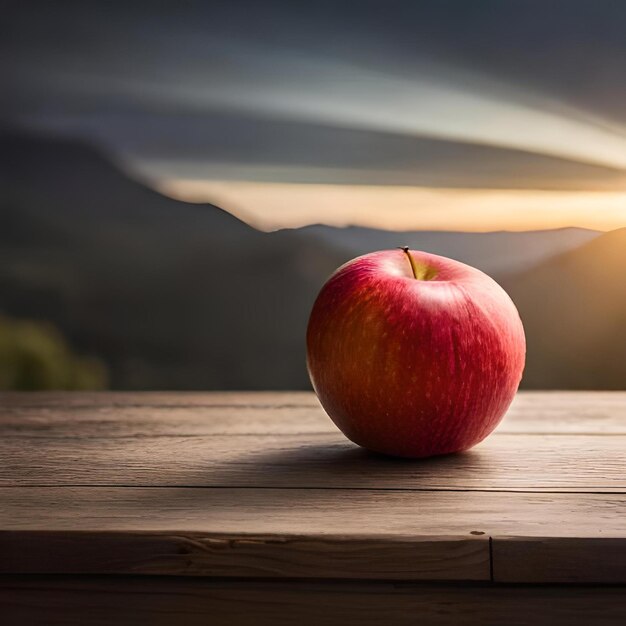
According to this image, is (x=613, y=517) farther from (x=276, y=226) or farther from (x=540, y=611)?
(x=276, y=226)

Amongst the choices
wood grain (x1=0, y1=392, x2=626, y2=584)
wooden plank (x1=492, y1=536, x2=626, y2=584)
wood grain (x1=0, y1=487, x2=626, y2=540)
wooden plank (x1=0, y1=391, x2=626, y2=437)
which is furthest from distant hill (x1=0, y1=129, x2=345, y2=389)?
wooden plank (x1=492, y1=536, x2=626, y2=584)

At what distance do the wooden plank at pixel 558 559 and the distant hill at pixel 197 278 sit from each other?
82 centimetres

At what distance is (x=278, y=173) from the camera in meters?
1.28

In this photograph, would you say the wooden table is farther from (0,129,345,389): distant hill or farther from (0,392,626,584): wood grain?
(0,129,345,389): distant hill

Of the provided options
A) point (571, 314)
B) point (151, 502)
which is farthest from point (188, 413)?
point (571, 314)

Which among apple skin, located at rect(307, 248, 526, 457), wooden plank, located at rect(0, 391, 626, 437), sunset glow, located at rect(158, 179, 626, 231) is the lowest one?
wooden plank, located at rect(0, 391, 626, 437)

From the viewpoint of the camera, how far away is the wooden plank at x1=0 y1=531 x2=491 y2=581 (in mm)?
497

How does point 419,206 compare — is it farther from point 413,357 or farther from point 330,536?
point 330,536

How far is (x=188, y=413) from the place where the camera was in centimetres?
94

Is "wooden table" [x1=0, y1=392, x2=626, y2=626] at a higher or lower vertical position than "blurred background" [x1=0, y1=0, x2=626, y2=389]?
lower

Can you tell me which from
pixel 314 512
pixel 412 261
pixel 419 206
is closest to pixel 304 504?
pixel 314 512

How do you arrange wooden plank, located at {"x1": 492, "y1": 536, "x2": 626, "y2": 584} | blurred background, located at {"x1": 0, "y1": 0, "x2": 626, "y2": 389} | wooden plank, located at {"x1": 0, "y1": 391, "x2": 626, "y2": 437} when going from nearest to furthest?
wooden plank, located at {"x1": 492, "y1": 536, "x2": 626, "y2": 584}, wooden plank, located at {"x1": 0, "y1": 391, "x2": 626, "y2": 437}, blurred background, located at {"x1": 0, "y1": 0, "x2": 626, "y2": 389}

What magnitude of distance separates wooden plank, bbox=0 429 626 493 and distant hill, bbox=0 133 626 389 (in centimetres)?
54

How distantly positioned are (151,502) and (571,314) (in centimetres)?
92
